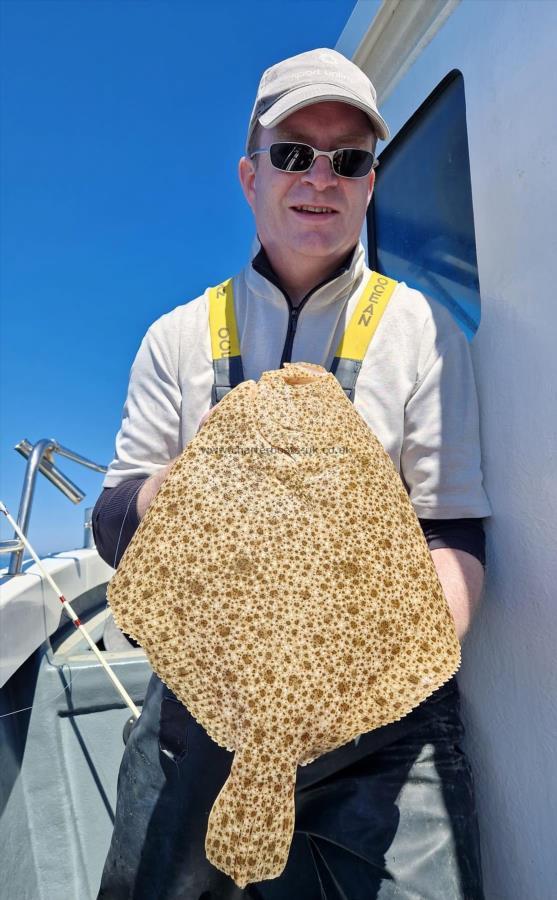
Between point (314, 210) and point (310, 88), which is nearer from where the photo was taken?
point (310, 88)

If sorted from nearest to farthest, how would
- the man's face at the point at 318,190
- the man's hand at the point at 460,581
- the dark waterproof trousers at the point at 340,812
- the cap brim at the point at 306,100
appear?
the dark waterproof trousers at the point at 340,812 → the man's hand at the point at 460,581 → the cap brim at the point at 306,100 → the man's face at the point at 318,190

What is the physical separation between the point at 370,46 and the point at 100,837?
410cm

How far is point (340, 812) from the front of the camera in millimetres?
1773

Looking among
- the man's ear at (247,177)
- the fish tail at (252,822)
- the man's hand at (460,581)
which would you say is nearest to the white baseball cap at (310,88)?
the man's ear at (247,177)

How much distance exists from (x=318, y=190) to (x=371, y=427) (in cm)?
84

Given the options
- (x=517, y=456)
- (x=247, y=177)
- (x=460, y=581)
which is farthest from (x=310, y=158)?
(x=460, y=581)

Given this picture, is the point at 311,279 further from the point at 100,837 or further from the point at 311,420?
the point at 100,837

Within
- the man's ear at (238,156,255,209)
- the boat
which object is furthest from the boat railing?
the man's ear at (238,156,255,209)

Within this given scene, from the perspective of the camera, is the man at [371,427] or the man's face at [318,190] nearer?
the man at [371,427]

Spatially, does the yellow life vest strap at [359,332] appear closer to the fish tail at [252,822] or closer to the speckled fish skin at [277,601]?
the speckled fish skin at [277,601]

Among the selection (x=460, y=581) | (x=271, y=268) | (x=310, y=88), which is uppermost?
(x=310, y=88)

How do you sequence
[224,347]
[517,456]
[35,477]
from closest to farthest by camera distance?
[517,456] < [224,347] < [35,477]

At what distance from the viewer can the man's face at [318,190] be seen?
6.81 ft

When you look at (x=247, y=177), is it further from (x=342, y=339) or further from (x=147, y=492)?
(x=147, y=492)
